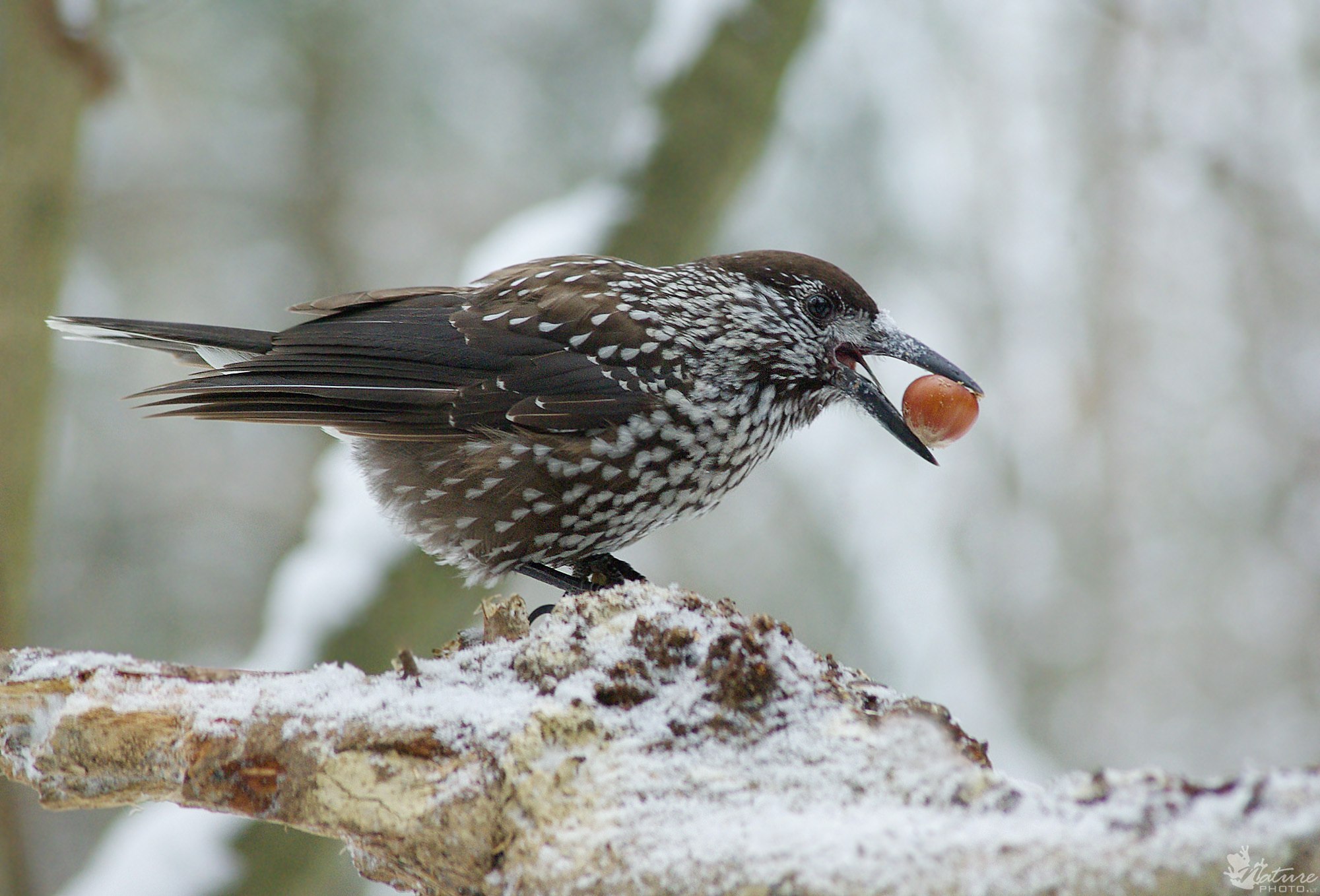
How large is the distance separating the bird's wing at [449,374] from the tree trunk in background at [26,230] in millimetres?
1412

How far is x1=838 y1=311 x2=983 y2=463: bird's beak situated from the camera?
3.41m

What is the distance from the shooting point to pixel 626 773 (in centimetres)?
190

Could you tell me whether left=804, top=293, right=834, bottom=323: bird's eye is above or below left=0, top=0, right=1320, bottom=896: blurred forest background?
below

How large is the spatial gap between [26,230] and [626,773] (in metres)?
3.61

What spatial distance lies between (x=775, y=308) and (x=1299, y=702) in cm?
703

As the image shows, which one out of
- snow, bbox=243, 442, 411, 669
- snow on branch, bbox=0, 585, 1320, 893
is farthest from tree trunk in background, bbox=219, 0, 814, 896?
snow on branch, bbox=0, 585, 1320, 893

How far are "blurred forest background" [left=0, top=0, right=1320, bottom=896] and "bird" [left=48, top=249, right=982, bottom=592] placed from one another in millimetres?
1265

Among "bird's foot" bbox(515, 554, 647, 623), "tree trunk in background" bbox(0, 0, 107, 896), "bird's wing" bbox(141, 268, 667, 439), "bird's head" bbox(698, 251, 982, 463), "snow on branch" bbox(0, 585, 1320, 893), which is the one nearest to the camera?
"snow on branch" bbox(0, 585, 1320, 893)

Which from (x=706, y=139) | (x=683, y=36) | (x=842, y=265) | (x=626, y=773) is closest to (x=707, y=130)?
(x=706, y=139)

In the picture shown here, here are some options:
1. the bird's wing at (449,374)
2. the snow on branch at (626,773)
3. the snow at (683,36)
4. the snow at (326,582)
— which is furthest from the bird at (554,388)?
the snow at (683,36)

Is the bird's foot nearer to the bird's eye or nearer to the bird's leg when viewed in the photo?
the bird's leg

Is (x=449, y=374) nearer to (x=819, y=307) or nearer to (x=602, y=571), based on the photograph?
(x=602, y=571)

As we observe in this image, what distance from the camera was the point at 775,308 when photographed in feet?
11.8

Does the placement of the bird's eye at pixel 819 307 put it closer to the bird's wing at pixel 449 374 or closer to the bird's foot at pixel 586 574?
the bird's wing at pixel 449 374
